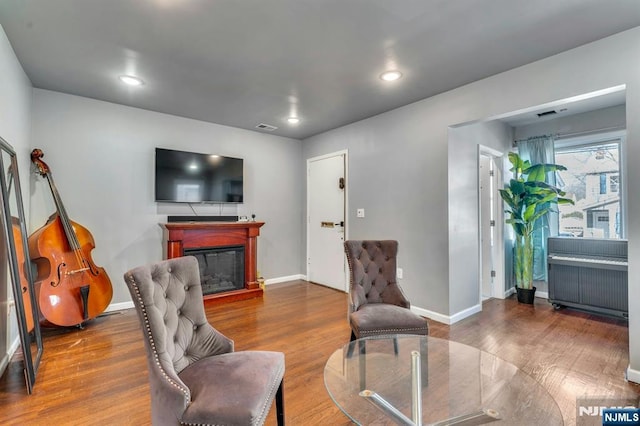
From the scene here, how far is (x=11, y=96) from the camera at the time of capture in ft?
8.19

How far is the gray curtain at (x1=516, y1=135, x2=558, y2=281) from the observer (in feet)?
13.9

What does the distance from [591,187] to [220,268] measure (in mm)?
5106

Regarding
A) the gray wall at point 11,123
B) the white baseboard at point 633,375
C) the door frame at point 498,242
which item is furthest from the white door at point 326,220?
the gray wall at point 11,123

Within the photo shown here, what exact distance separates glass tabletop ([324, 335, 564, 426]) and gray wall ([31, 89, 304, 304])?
3.18m

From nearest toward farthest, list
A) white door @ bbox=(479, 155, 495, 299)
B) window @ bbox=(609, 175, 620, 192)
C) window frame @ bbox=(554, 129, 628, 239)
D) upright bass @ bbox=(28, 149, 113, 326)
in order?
upright bass @ bbox=(28, 149, 113, 326), window frame @ bbox=(554, 129, 628, 239), window @ bbox=(609, 175, 620, 192), white door @ bbox=(479, 155, 495, 299)

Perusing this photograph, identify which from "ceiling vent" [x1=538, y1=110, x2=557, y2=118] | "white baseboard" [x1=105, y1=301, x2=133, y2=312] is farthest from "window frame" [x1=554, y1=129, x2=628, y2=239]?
"white baseboard" [x1=105, y1=301, x2=133, y2=312]

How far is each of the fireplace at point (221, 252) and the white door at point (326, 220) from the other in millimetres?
1086

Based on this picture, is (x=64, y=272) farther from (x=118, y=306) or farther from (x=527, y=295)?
(x=527, y=295)

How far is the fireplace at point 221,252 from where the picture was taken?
3.90 m

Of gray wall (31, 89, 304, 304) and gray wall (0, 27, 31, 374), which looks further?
gray wall (31, 89, 304, 304)

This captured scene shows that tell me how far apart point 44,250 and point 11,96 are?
130cm

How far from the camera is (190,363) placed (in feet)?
5.30

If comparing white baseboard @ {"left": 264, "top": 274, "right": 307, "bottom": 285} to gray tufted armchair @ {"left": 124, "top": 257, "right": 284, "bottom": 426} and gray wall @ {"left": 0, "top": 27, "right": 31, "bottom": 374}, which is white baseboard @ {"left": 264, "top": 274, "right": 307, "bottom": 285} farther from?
gray tufted armchair @ {"left": 124, "top": 257, "right": 284, "bottom": 426}

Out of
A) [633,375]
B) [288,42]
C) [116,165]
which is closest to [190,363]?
[288,42]
